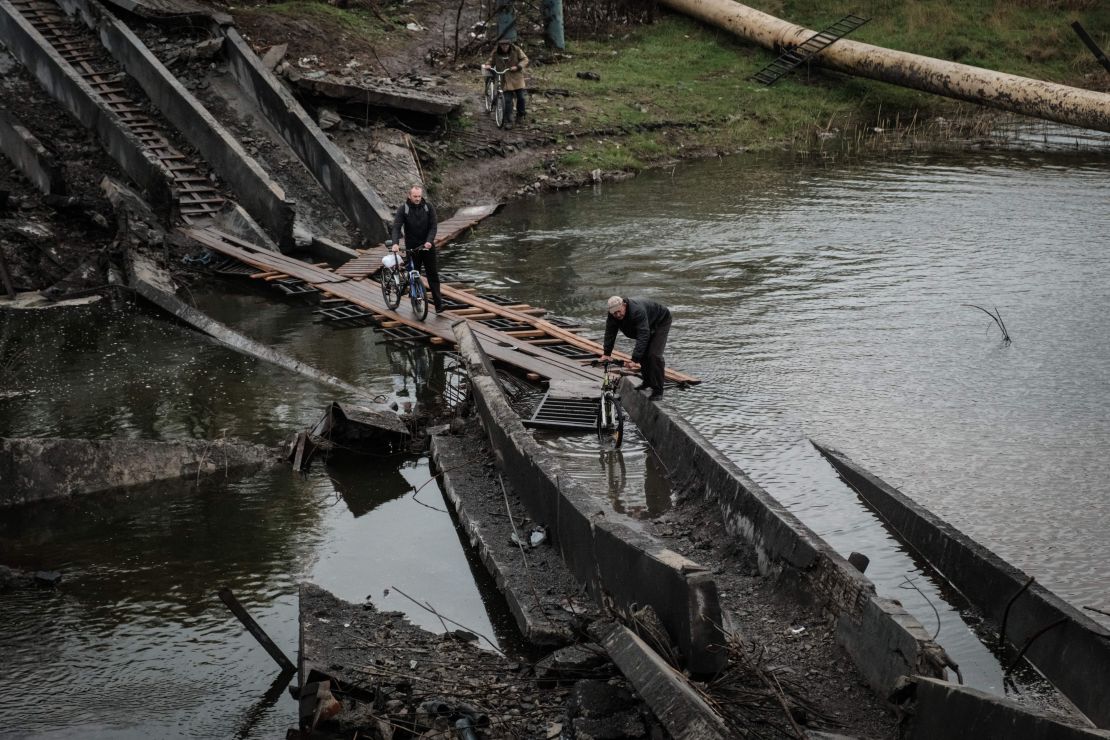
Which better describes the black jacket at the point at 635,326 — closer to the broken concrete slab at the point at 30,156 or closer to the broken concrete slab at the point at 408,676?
the broken concrete slab at the point at 408,676

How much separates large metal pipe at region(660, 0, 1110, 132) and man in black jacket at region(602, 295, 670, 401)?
1868cm

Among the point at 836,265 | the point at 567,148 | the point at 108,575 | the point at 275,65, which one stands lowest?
the point at 108,575

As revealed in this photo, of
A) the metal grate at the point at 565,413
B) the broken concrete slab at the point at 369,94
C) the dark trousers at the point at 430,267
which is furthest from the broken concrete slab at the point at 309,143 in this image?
the metal grate at the point at 565,413

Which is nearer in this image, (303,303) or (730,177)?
(303,303)

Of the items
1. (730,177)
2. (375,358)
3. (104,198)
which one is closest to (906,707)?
(375,358)

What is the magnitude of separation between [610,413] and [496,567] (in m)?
3.35

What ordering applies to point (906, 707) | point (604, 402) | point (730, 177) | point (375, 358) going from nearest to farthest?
point (906, 707) < point (604, 402) < point (375, 358) < point (730, 177)

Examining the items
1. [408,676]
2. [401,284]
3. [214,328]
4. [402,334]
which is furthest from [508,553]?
[214,328]

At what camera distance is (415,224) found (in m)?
15.7

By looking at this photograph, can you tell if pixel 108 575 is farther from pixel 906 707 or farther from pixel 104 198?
pixel 104 198

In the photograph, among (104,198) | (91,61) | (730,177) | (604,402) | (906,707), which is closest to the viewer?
(906,707)

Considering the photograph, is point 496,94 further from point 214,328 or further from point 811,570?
point 811,570

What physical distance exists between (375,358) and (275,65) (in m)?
11.7

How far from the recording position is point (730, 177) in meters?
25.6
